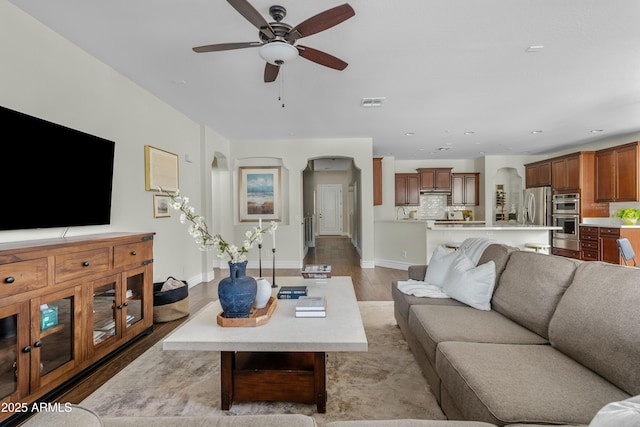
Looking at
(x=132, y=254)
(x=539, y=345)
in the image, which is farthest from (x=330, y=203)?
(x=539, y=345)

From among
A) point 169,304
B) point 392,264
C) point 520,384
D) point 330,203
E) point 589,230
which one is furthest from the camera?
point 330,203

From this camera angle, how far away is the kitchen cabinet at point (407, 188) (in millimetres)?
8445

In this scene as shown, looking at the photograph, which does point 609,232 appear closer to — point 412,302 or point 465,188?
point 465,188

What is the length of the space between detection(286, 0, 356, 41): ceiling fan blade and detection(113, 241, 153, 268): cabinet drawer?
2170 mm

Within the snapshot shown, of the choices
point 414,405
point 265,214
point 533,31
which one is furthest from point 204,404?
point 265,214

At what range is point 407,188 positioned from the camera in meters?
8.46

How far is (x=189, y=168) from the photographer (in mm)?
4762

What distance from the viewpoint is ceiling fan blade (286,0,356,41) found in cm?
170

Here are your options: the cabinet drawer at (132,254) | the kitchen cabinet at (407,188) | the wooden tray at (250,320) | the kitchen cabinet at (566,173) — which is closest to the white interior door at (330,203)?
the kitchen cabinet at (407,188)

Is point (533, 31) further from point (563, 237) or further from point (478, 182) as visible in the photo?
point (478, 182)

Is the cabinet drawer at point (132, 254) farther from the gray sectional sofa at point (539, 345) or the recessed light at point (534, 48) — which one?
the recessed light at point (534, 48)

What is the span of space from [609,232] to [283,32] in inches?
256

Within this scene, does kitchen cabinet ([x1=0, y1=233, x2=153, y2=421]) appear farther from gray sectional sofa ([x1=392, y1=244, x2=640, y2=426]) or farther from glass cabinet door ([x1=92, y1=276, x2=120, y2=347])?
gray sectional sofa ([x1=392, y1=244, x2=640, y2=426])

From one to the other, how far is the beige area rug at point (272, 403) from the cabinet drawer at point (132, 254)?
787 mm
